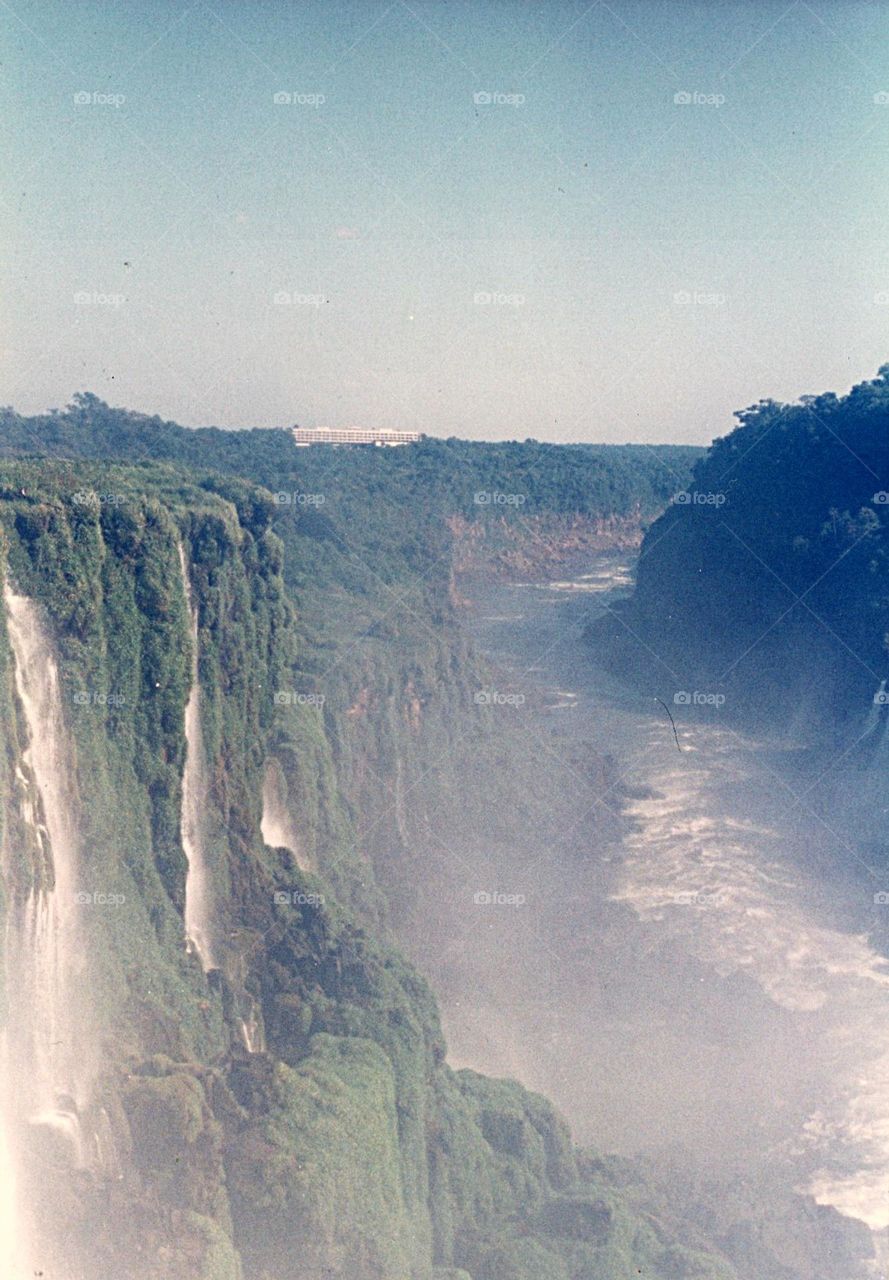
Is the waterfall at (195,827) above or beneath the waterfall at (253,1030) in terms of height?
above

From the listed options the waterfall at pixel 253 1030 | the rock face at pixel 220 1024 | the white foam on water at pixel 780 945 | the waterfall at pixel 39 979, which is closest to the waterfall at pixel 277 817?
the rock face at pixel 220 1024

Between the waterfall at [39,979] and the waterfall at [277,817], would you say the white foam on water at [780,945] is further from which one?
the waterfall at [39,979]

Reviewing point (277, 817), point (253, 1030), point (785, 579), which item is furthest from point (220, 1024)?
point (785, 579)

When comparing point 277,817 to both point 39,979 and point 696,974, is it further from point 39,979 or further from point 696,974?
point 696,974

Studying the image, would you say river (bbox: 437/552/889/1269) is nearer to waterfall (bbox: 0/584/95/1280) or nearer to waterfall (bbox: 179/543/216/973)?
waterfall (bbox: 179/543/216/973)

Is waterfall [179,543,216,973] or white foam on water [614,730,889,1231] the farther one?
white foam on water [614,730,889,1231]

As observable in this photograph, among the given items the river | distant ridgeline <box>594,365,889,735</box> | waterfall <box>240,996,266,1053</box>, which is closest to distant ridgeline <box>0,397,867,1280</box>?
waterfall <box>240,996,266,1053</box>

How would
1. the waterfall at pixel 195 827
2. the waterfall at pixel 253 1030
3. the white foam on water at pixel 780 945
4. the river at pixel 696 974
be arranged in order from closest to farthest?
the waterfall at pixel 253 1030 → the waterfall at pixel 195 827 → the white foam on water at pixel 780 945 → the river at pixel 696 974

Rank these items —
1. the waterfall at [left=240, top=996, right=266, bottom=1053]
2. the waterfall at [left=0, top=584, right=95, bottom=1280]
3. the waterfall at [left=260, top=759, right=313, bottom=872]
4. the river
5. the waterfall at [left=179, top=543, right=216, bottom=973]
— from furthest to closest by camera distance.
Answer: the waterfall at [left=260, top=759, right=313, bottom=872]
the river
the waterfall at [left=179, top=543, right=216, bottom=973]
the waterfall at [left=240, top=996, right=266, bottom=1053]
the waterfall at [left=0, top=584, right=95, bottom=1280]
